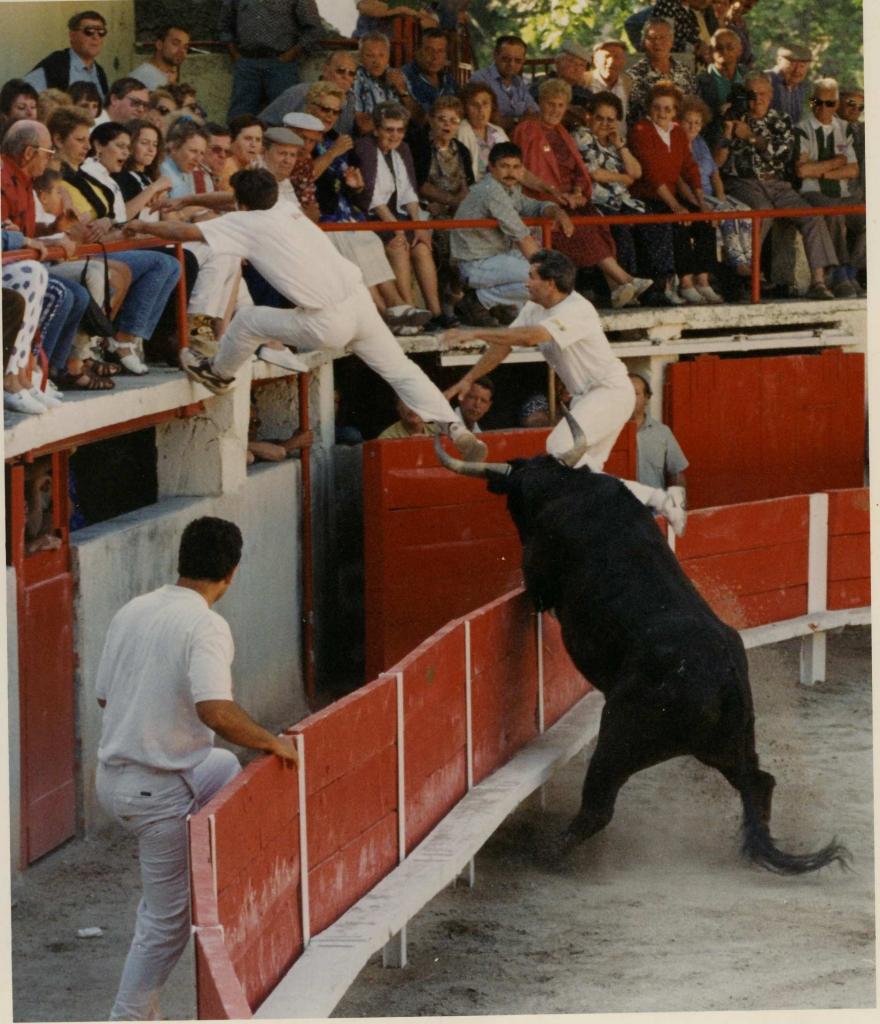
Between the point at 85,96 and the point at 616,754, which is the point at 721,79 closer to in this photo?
the point at 85,96

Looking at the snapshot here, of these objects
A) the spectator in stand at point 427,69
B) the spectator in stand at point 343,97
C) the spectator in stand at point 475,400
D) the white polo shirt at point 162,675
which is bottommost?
the white polo shirt at point 162,675

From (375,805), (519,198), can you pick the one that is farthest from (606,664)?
(519,198)

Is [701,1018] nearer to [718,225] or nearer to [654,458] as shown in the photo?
[654,458]

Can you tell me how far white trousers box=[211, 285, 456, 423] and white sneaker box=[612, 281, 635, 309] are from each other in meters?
3.88

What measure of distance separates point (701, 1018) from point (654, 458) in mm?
6005

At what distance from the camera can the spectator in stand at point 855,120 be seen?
1273 centimetres

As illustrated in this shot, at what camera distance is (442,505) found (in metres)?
10.4

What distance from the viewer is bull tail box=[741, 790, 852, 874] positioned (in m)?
7.33

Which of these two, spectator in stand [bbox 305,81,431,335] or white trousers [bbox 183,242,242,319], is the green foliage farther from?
white trousers [bbox 183,242,242,319]

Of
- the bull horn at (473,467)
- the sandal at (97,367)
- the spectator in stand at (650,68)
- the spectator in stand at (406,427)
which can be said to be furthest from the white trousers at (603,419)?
the spectator in stand at (650,68)

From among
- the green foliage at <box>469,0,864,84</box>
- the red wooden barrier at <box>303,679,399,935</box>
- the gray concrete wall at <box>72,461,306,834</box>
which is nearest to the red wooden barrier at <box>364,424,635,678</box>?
the gray concrete wall at <box>72,461,306,834</box>

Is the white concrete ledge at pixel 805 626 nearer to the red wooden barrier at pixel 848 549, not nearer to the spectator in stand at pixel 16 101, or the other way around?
the red wooden barrier at pixel 848 549

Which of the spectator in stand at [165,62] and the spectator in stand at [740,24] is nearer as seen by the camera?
the spectator in stand at [165,62]

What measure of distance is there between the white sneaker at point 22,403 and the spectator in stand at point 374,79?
3.89 meters
